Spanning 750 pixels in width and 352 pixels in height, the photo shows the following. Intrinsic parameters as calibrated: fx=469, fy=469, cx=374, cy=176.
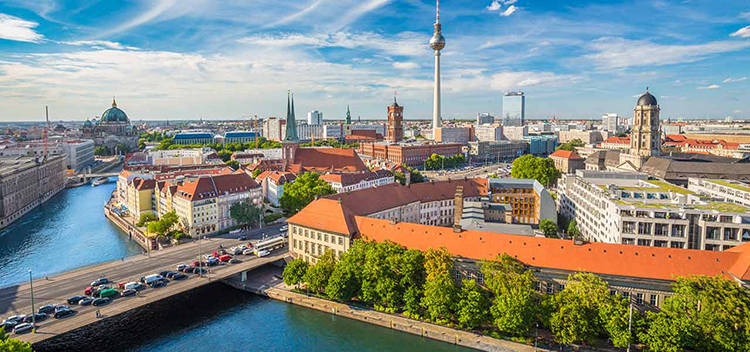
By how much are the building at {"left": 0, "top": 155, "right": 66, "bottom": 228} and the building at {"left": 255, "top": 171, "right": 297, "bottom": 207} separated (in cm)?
4495

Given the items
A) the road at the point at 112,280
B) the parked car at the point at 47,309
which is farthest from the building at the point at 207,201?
the parked car at the point at 47,309

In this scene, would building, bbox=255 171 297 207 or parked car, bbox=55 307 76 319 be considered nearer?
parked car, bbox=55 307 76 319

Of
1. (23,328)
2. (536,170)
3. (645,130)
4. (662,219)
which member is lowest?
(23,328)

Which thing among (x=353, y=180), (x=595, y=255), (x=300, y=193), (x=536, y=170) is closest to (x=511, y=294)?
(x=595, y=255)

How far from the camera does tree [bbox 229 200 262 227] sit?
2854 inches

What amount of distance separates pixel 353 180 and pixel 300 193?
16135 mm

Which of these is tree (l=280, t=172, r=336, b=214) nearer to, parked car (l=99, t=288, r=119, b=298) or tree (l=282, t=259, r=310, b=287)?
tree (l=282, t=259, r=310, b=287)

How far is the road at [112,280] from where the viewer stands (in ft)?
125

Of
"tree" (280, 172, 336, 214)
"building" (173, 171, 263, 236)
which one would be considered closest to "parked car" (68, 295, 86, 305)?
"building" (173, 171, 263, 236)

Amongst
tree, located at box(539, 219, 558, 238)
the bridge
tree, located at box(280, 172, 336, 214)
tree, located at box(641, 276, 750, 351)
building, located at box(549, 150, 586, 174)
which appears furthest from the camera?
building, located at box(549, 150, 586, 174)

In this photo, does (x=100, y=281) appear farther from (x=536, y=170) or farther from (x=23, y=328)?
(x=536, y=170)

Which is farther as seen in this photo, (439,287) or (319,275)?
(319,275)

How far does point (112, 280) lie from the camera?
47.0 m

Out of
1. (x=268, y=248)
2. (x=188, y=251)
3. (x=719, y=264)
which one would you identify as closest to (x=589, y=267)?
(x=719, y=264)
